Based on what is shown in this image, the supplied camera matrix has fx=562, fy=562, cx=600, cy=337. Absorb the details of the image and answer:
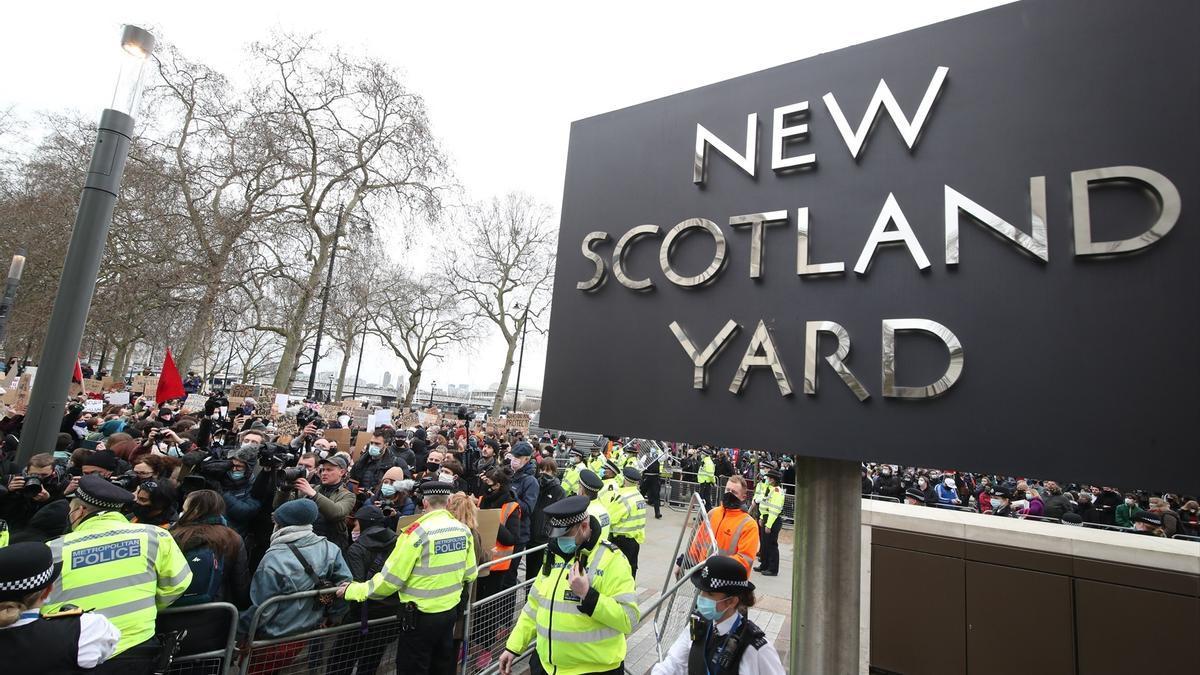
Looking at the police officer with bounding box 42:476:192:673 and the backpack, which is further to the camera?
the backpack

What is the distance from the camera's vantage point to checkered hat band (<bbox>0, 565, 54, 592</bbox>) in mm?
2801

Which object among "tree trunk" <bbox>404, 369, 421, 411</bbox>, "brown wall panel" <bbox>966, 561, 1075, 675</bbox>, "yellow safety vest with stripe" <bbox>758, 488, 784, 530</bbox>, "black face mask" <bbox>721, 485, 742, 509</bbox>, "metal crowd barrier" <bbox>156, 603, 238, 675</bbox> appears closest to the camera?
"metal crowd barrier" <bbox>156, 603, 238, 675</bbox>

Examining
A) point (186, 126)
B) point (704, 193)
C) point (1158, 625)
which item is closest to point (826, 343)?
point (704, 193)

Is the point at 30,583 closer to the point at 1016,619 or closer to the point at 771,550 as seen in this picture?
the point at 1016,619

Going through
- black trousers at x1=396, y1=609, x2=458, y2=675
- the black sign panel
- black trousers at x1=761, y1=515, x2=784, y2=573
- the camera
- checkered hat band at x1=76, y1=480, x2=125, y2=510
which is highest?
the black sign panel

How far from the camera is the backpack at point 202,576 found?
4277 millimetres

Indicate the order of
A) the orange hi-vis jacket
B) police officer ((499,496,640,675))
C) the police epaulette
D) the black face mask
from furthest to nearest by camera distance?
the black face mask → the orange hi-vis jacket → police officer ((499,496,640,675)) → the police epaulette

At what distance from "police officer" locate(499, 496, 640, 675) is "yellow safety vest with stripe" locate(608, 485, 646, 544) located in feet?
12.3

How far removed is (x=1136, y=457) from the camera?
1866 millimetres

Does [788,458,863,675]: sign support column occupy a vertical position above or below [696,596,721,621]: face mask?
above

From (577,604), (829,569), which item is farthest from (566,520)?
(829,569)

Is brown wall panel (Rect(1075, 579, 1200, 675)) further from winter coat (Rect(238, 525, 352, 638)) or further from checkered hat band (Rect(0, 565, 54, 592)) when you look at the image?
checkered hat band (Rect(0, 565, 54, 592))

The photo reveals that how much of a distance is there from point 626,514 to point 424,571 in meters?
3.55

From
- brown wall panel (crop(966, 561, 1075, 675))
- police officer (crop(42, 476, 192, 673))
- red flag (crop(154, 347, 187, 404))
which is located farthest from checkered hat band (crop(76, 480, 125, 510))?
red flag (crop(154, 347, 187, 404))
